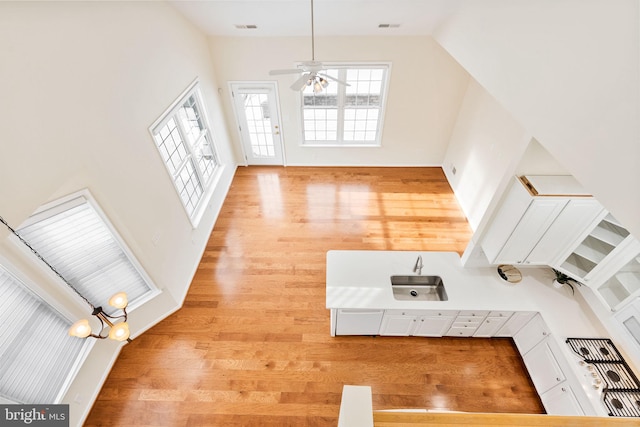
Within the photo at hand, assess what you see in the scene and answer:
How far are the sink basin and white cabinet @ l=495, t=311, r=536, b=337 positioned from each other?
2.50 ft

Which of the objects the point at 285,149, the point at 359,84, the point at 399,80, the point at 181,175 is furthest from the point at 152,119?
the point at 399,80

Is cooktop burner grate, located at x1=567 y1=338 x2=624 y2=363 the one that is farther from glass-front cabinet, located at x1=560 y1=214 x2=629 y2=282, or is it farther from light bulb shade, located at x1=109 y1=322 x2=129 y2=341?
light bulb shade, located at x1=109 y1=322 x2=129 y2=341

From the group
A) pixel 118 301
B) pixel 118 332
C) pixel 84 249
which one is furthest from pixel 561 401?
pixel 84 249

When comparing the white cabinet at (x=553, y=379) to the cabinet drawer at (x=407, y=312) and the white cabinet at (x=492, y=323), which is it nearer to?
the white cabinet at (x=492, y=323)

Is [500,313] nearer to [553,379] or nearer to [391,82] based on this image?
[553,379]

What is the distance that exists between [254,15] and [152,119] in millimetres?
2143

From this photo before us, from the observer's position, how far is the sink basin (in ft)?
11.5

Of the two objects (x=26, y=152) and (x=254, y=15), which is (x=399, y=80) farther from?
(x=26, y=152)

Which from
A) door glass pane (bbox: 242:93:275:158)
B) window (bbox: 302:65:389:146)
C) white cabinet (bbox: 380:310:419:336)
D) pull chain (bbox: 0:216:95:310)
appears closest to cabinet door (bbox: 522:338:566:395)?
white cabinet (bbox: 380:310:419:336)

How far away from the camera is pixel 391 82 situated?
17.1 feet

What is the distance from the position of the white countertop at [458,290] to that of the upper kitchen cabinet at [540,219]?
41cm

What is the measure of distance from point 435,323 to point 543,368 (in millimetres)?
1072

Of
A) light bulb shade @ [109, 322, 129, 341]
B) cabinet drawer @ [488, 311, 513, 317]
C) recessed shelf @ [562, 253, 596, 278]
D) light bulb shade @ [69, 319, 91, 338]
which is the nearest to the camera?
light bulb shade @ [69, 319, 91, 338]


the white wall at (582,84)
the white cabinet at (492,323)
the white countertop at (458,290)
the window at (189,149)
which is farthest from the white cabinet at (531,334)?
the window at (189,149)
